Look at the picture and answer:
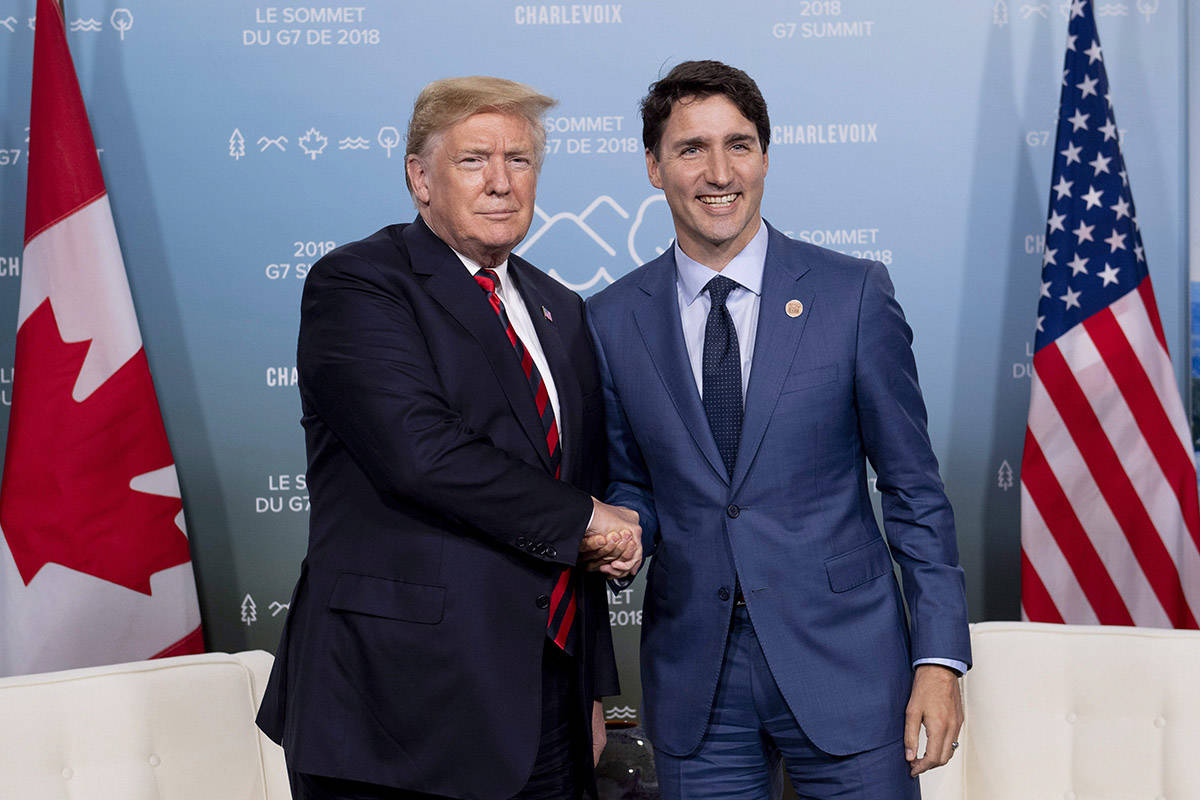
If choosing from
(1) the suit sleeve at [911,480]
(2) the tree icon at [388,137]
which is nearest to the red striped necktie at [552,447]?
(1) the suit sleeve at [911,480]

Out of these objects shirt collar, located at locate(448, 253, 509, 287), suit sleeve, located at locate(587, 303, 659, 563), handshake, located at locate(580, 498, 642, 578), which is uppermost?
shirt collar, located at locate(448, 253, 509, 287)

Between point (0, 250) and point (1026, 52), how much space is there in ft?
11.1

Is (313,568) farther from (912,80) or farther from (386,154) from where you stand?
(912,80)

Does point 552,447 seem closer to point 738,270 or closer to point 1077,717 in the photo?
point 738,270

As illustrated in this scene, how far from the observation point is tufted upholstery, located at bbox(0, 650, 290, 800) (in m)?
2.46

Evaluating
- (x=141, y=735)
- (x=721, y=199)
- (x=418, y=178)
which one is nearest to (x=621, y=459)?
(x=721, y=199)

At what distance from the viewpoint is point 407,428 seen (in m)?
1.85

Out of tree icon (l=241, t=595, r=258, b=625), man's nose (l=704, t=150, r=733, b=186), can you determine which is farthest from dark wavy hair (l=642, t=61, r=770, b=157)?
tree icon (l=241, t=595, r=258, b=625)

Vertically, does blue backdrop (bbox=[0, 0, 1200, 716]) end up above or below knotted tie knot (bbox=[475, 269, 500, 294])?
above

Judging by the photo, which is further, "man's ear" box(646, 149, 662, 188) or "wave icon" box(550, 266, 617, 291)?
"wave icon" box(550, 266, 617, 291)

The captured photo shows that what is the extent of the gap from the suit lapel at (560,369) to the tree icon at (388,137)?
4.76ft

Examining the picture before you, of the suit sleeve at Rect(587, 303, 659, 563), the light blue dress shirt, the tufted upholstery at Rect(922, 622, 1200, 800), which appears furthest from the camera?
the tufted upholstery at Rect(922, 622, 1200, 800)

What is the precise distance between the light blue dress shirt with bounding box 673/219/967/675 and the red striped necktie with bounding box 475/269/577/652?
29 cm

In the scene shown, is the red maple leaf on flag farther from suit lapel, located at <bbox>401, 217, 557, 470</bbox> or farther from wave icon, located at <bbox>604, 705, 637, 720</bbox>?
suit lapel, located at <bbox>401, 217, 557, 470</bbox>
